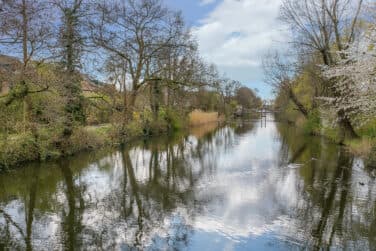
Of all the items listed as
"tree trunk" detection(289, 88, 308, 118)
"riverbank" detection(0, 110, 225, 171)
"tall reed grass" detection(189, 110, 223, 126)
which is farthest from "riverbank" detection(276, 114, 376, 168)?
"tall reed grass" detection(189, 110, 223, 126)

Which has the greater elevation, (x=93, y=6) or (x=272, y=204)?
(x=93, y=6)

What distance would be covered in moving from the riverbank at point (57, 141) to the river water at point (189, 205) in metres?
0.46

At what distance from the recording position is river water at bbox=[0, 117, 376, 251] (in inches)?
195

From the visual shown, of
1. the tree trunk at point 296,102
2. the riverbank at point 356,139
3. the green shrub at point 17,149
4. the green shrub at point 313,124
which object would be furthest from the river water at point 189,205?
the tree trunk at point 296,102

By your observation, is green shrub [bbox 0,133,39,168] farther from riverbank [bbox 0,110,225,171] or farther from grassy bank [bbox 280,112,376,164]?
grassy bank [bbox 280,112,376,164]

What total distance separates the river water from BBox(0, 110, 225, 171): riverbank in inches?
18.1

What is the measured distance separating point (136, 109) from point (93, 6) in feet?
21.0

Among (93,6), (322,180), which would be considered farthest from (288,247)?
(93,6)

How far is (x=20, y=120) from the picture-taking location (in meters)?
10.7

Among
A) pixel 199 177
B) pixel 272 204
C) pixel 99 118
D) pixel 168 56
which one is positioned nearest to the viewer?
pixel 272 204

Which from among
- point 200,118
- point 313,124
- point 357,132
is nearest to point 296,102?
point 313,124

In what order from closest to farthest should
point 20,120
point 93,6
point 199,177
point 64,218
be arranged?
1. point 64,218
2. point 199,177
3. point 20,120
4. point 93,6

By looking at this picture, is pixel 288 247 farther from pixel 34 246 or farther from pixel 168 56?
pixel 168 56

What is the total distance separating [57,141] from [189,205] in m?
7.20
